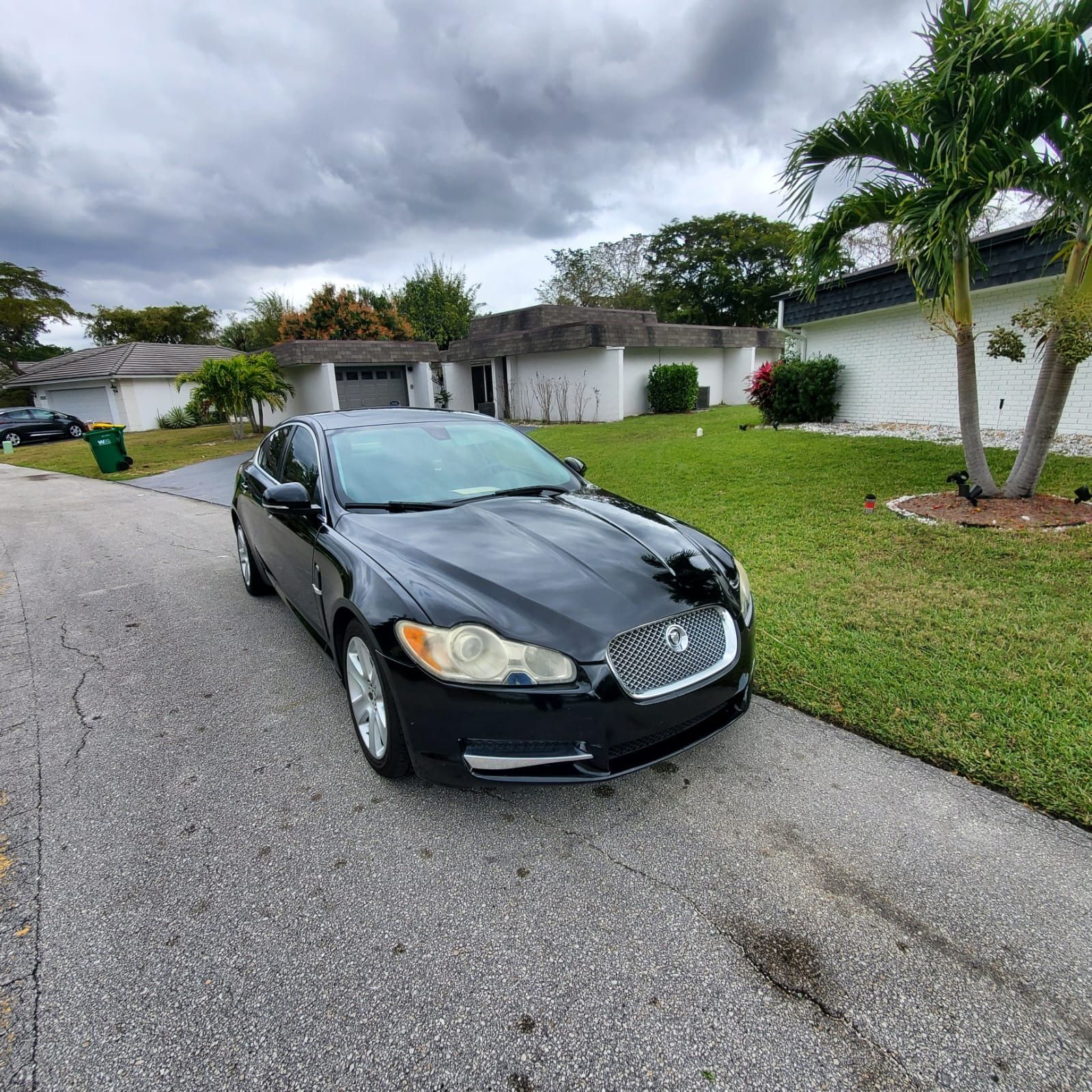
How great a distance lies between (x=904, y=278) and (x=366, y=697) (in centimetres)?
1293

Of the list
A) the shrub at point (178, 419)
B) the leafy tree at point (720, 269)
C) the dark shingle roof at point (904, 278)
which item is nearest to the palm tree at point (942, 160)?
the dark shingle roof at point (904, 278)

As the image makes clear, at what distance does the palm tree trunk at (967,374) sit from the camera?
5734 mm

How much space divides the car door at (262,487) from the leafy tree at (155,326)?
1963 inches

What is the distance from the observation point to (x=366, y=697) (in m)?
2.66

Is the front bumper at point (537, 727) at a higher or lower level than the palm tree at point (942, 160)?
lower

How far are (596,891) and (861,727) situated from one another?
1634 millimetres

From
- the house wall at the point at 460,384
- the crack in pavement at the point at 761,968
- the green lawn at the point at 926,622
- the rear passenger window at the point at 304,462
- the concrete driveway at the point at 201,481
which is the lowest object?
the crack in pavement at the point at 761,968

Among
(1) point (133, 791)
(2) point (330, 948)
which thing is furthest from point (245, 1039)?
(1) point (133, 791)

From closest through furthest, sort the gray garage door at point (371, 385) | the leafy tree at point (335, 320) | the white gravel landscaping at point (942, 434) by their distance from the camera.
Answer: the white gravel landscaping at point (942, 434), the gray garage door at point (371, 385), the leafy tree at point (335, 320)

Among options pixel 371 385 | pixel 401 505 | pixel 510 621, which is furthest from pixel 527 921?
pixel 371 385

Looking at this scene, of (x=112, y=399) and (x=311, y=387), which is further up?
(x=112, y=399)

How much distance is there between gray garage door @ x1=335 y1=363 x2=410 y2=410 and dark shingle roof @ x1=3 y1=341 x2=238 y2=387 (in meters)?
10.6

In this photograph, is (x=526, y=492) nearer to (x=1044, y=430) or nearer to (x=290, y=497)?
(x=290, y=497)

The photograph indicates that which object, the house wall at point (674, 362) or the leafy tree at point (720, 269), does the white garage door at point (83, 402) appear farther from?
the leafy tree at point (720, 269)
